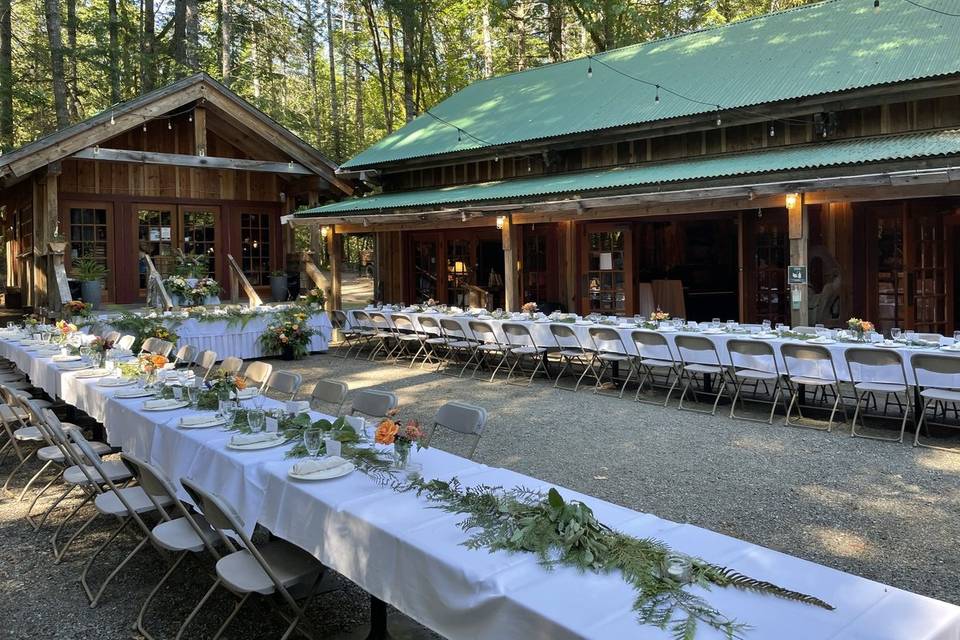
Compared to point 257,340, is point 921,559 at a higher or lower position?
lower

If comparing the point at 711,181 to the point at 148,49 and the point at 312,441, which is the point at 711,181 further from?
the point at 148,49

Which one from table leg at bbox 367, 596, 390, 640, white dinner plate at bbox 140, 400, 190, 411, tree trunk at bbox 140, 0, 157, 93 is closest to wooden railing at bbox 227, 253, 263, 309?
tree trunk at bbox 140, 0, 157, 93

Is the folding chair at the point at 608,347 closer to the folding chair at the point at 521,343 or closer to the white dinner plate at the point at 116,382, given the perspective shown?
the folding chair at the point at 521,343

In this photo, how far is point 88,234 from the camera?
15.0 metres

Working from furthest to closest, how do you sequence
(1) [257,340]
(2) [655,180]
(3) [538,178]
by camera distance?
(3) [538,178]
(1) [257,340]
(2) [655,180]

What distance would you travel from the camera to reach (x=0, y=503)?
212 inches

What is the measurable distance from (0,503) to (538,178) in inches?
455

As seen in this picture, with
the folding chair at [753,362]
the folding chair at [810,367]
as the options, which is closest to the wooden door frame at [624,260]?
the folding chair at [753,362]

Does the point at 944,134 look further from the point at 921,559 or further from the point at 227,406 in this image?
the point at 227,406

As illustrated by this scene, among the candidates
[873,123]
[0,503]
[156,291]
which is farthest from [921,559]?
[156,291]

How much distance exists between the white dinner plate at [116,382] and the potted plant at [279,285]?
10377 mm

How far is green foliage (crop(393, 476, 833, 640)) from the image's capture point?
204cm

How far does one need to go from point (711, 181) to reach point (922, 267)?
418 centimetres

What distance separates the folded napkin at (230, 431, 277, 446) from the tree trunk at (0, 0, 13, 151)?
19.9 meters
